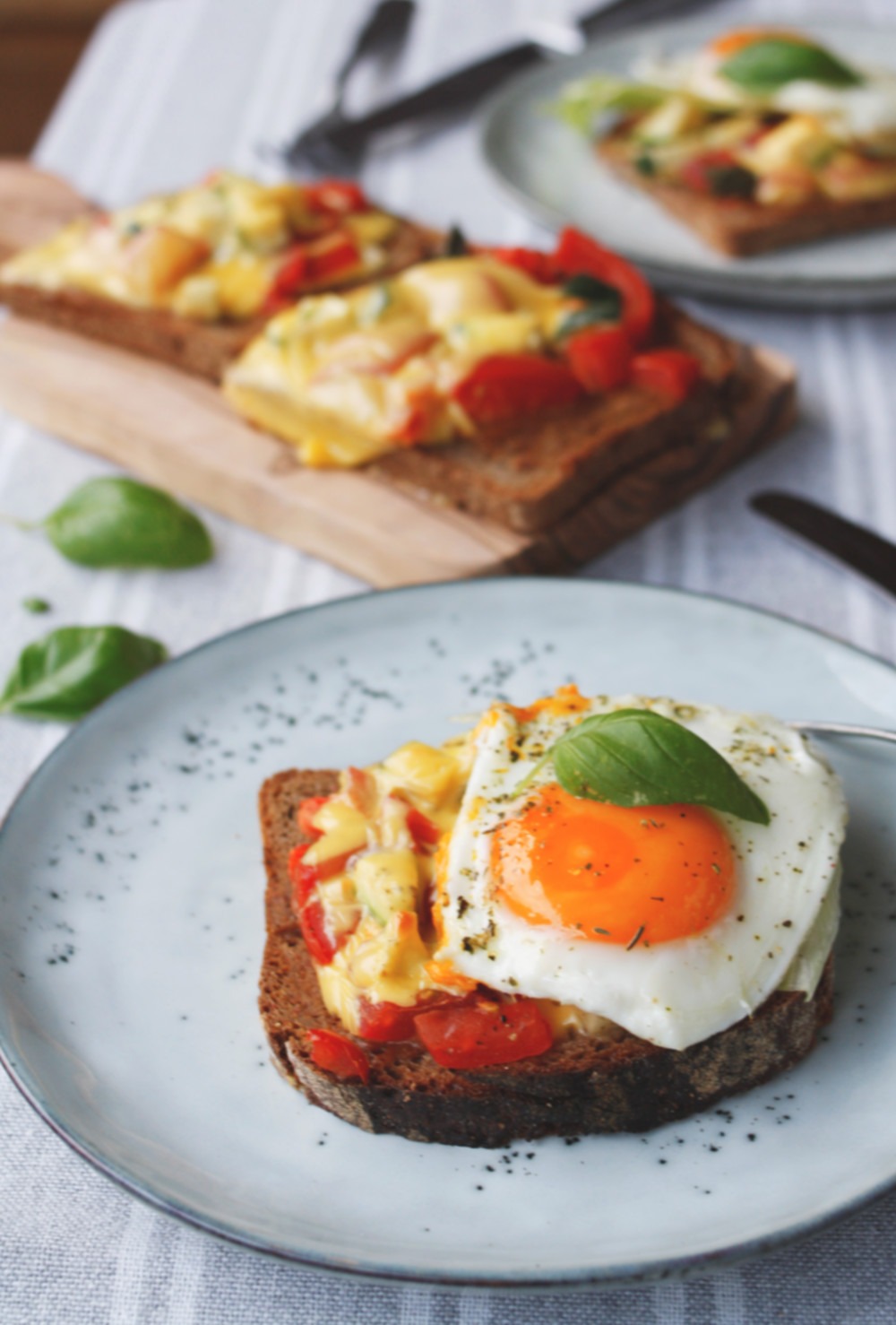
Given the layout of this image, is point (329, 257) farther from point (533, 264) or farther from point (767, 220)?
point (767, 220)

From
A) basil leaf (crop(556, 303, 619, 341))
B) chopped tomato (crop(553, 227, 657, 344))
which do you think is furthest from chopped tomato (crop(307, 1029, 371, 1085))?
chopped tomato (crop(553, 227, 657, 344))

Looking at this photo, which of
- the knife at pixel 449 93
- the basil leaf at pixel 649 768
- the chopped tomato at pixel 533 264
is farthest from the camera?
the knife at pixel 449 93

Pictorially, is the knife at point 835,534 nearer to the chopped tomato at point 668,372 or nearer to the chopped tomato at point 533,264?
the chopped tomato at point 668,372

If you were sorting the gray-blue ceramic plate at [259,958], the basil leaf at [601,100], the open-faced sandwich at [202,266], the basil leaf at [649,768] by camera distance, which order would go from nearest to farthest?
the gray-blue ceramic plate at [259,958], the basil leaf at [649,768], the open-faced sandwich at [202,266], the basil leaf at [601,100]

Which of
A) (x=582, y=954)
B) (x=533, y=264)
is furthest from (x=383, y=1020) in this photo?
(x=533, y=264)

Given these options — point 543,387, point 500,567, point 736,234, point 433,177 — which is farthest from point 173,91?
point 500,567

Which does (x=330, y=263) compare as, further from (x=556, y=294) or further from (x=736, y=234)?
(x=736, y=234)

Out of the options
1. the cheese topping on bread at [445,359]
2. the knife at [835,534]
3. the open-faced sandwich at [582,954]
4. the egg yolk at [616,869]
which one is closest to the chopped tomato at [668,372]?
the cheese topping on bread at [445,359]
